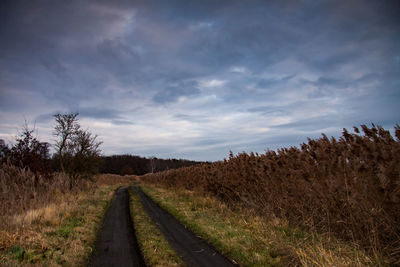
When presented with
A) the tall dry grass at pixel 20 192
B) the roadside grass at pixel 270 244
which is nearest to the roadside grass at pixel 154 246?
the roadside grass at pixel 270 244

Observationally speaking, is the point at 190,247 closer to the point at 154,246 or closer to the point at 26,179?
the point at 154,246

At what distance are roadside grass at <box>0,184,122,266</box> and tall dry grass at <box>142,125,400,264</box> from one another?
5.82 metres

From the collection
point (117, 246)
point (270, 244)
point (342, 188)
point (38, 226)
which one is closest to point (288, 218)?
point (270, 244)

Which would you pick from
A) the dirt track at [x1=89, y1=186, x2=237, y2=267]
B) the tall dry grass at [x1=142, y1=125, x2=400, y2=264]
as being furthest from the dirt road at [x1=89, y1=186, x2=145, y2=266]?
the tall dry grass at [x1=142, y1=125, x2=400, y2=264]

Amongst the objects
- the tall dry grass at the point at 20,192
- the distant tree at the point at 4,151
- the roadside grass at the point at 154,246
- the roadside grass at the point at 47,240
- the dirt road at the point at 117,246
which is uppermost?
the distant tree at the point at 4,151

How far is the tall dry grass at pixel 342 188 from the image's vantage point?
14.8 feet

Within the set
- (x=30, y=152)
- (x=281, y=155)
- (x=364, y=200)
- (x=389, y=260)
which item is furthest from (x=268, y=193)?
(x=30, y=152)

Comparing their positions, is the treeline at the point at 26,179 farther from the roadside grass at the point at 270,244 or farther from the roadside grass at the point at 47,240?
the roadside grass at the point at 270,244

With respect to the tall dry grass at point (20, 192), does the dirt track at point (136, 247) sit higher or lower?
lower

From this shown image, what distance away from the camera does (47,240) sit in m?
6.38

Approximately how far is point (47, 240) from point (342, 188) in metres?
7.79

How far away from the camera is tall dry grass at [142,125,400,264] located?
4.51 metres

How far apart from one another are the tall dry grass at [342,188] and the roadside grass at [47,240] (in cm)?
582

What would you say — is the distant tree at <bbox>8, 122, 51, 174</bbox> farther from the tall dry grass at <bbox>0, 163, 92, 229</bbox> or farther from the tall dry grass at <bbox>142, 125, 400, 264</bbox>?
the tall dry grass at <bbox>142, 125, 400, 264</bbox>
